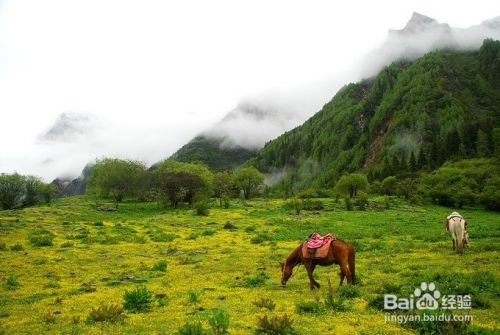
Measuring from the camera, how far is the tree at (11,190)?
10362 centimetres

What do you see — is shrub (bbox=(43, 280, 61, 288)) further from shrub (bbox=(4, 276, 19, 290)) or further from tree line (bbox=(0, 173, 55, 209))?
tree line (bbox=(0, 173, 55, 209))

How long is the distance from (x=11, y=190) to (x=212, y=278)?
104m

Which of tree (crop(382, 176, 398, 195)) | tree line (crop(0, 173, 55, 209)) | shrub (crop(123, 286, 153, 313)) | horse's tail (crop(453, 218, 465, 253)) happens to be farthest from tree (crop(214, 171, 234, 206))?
shrub (crop(123, 286, 153, 313))

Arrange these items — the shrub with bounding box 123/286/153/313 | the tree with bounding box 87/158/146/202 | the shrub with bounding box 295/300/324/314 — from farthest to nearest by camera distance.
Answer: the tree with bounding box 87/158/146/202, the shrub with bounding box 123/286/153/313, the shrub with bounding box 295/300/324/314

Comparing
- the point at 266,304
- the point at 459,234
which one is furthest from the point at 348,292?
the point at 459,234

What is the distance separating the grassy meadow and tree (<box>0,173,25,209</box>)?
68.4 metres

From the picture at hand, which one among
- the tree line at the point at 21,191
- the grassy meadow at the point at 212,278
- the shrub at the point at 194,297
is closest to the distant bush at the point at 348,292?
the grassy meadow at the point at 212,278

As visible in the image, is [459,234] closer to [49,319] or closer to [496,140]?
[49,319]

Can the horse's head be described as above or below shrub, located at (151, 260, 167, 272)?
above

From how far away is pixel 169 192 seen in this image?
8569 centimetres

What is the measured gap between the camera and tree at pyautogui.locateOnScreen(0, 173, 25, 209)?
104m

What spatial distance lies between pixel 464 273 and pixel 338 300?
26.9ft

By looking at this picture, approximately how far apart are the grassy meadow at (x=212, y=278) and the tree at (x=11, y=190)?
68400 millimetres

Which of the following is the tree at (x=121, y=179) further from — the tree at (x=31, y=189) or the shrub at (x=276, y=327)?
the shrub at (x=276, y=327)
